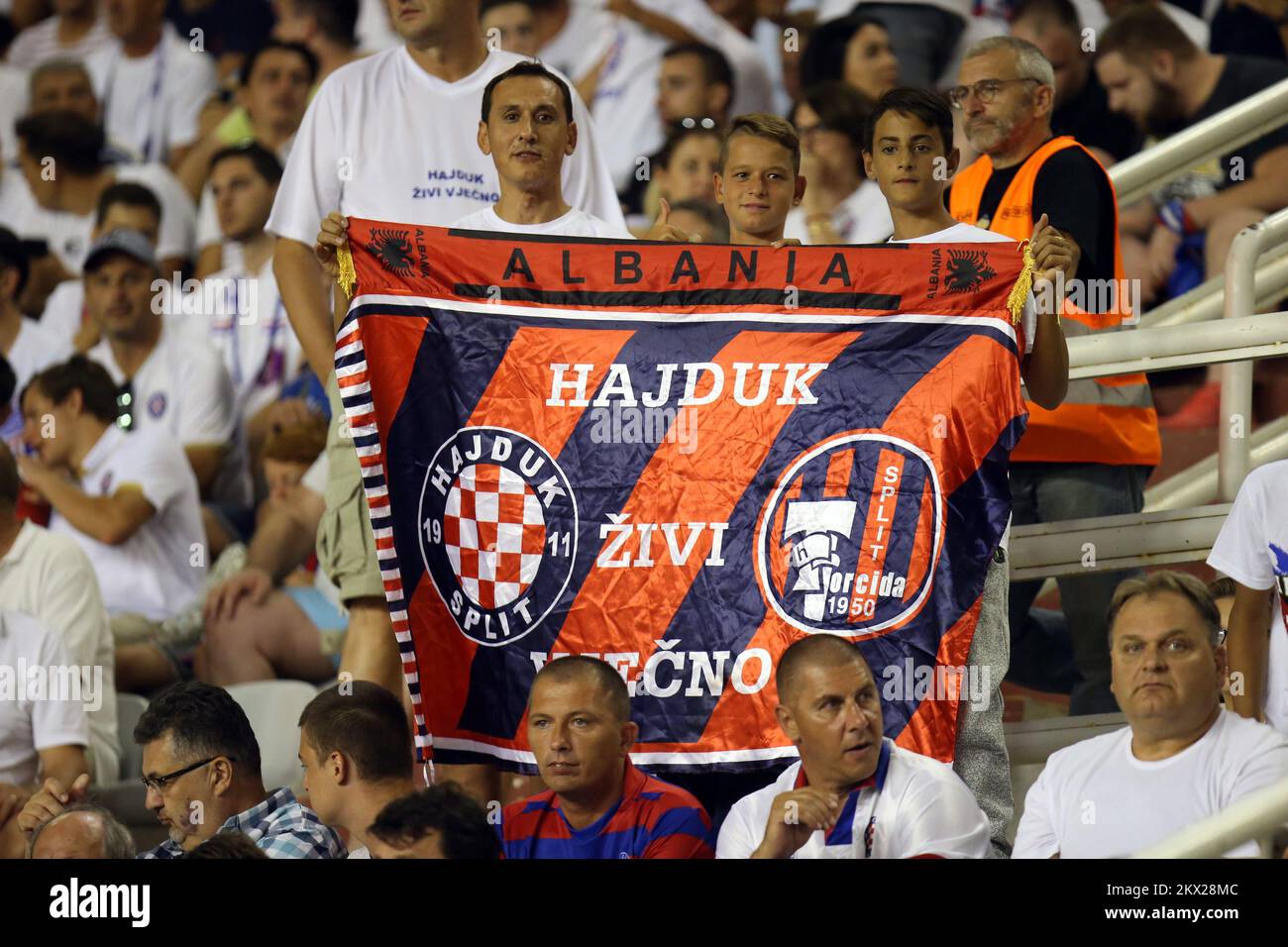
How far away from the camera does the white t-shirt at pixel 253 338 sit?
801cm

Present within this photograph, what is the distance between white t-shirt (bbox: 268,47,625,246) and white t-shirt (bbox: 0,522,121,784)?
50.1 inches

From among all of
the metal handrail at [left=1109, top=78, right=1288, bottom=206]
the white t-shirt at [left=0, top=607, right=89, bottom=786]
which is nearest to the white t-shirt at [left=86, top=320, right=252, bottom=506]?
the white t-shirt at [left=0, top=607, right=89, bottom=786]

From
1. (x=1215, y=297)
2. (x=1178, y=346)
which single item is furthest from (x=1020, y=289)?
(x=1215, y=297)

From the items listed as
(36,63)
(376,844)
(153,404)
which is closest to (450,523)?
(376,844)

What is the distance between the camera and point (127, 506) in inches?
280

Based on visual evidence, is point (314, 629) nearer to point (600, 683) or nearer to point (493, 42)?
point (493, 42)

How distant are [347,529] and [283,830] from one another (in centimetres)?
105

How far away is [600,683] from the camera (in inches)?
179

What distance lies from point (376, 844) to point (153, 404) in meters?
4.03

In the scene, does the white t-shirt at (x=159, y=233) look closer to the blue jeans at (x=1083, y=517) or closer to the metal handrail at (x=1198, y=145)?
the metal handrail at (x=1198, y=145)

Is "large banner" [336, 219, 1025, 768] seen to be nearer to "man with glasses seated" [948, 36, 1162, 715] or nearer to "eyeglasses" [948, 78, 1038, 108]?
"man with glasses seated" [948, 36, 1162, 715]

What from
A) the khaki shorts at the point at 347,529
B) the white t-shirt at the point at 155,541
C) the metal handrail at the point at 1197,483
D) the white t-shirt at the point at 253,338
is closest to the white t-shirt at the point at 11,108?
the white t-shirt at the point at 253,338

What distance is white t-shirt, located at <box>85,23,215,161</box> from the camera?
30.5 feet

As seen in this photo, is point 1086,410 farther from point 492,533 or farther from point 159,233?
point 159,233
